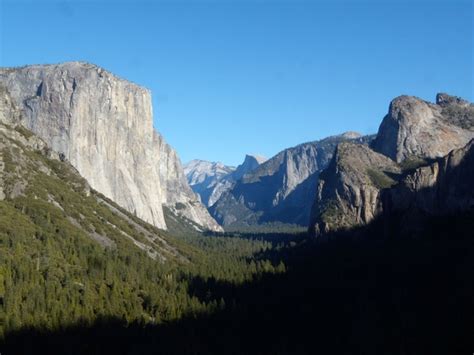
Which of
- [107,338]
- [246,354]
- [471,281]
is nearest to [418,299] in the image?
[471,281]

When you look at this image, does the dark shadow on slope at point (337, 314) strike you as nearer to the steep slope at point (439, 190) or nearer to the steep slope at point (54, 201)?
the steep slope at point (439, 190)

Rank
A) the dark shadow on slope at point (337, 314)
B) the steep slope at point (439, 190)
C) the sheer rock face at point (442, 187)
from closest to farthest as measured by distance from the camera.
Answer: the dark shadow on slope at point (337, 314) < the steep slope at point (439, 190) < the sheer rock face at point (442, 187)

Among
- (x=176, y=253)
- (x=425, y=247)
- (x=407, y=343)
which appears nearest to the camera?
(x=407, y=343)

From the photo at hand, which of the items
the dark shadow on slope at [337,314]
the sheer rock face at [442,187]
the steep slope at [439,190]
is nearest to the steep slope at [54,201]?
the dark shadow on slope at [337,314]

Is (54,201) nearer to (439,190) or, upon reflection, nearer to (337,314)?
(337,314)

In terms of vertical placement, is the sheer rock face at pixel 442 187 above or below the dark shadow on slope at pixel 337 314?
above

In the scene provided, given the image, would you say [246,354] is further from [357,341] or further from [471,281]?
[471,281]

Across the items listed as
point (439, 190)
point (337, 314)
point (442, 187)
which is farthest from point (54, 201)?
point (442, 187)

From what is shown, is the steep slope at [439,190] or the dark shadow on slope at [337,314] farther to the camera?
the steep slope at [439,190]
